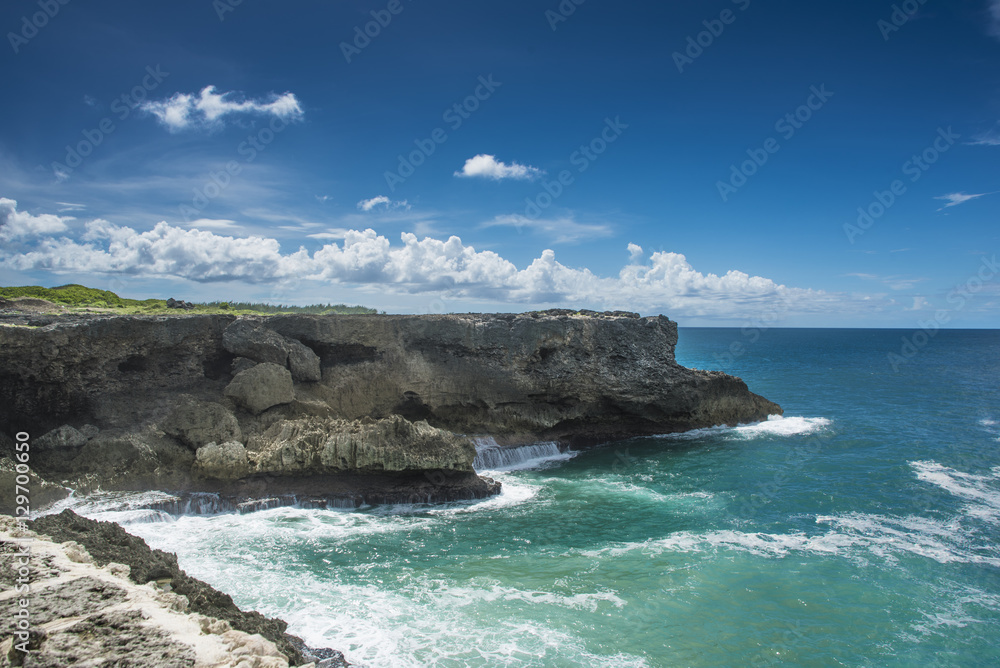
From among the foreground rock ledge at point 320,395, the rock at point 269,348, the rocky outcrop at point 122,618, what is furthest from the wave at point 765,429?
the rocky outcrop at point 122,618

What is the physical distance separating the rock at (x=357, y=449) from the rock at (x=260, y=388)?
1.96 meters

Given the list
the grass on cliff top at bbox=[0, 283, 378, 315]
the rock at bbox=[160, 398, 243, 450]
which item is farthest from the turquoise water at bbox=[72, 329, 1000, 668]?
the grass on cliff top at bbox=[0, 283, 378, 315]

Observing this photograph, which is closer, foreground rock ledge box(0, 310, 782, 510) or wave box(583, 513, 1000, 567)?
wave box(583, 513, 1000, 567)

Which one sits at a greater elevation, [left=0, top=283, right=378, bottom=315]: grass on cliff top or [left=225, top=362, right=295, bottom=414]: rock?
[left=0, top=283, right=378, bottom=315]: grass on cliff top

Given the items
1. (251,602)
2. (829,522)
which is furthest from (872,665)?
(251,602)

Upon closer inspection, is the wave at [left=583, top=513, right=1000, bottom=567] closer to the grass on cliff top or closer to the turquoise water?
the turquoise water

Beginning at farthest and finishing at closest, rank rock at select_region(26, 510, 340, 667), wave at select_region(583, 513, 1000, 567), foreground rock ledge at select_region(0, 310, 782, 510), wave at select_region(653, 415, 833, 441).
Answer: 1. wave at select_region(653, 415, 833, 441)
2. foreground rock ledge at select_region(0, 310, 782, 510)
3. wave at select_region(583, 513, 1000, 567)
4. rock at select_region(26, 510, 340, 667)

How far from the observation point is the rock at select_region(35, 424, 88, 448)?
20.0 metres

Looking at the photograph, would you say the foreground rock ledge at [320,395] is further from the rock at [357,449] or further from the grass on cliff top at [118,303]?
the grass on cliff top at [118,303]

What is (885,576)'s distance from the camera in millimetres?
14633

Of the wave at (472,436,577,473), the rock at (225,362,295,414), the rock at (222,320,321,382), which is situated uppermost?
the rock at (222,320,321,382)

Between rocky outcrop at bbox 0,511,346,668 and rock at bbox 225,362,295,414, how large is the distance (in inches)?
422

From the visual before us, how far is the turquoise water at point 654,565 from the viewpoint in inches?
460

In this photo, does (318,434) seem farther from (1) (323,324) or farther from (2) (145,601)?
(2) (145,601)
